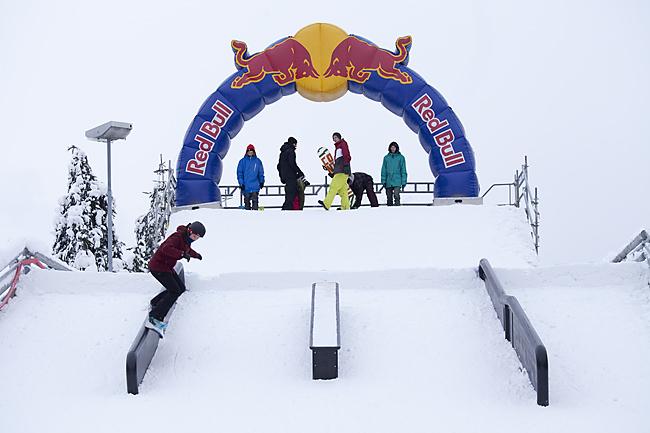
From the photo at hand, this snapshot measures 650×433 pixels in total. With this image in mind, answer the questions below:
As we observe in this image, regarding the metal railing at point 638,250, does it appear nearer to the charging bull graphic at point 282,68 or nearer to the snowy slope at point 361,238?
the snowy slope at point 361,238

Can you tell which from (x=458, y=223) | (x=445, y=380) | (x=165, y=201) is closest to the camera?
(x=445, y=380)

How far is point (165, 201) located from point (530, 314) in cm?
1065

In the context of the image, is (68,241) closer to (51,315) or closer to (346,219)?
(346,219)

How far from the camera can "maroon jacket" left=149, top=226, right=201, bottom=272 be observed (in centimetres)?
823

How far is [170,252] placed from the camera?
8219 millimetres

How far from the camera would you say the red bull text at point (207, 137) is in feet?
57.4

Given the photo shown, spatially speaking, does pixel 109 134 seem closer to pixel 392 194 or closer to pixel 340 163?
pixel 340 163

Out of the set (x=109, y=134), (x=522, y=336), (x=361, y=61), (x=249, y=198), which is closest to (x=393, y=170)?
(x=361, y=61)

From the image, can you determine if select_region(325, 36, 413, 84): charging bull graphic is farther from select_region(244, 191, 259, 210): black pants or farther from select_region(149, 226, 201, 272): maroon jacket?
select_region(149, 226, 201, 272): maroon jacket

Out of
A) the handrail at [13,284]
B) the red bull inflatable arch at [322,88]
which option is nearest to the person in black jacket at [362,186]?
the red bull inflatable arch at [322,88]

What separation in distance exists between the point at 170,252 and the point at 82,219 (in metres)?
20.7

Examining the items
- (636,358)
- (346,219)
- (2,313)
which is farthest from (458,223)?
(2,313)

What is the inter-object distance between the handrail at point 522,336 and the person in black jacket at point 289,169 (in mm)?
8041

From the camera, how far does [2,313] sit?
876 cm
